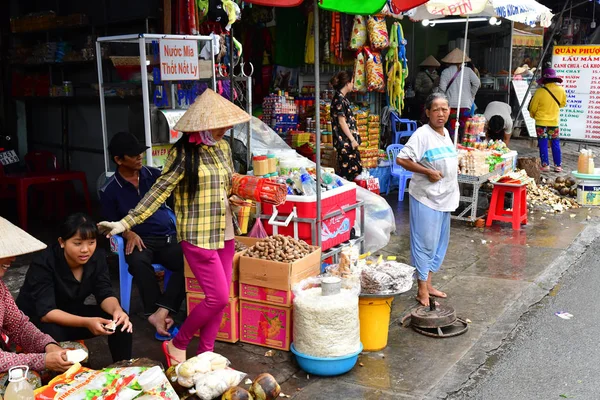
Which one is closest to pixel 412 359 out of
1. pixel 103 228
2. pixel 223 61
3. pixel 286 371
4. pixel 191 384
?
pixel 286 371

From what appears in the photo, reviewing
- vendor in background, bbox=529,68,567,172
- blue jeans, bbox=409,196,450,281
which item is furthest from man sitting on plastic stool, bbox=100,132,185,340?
vendor in background, bbox=529,68,567,172

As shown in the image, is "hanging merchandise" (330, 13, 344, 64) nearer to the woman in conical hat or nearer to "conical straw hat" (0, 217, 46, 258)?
the woman in conical hat

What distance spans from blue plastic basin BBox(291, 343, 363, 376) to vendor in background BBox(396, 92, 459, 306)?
143 cm

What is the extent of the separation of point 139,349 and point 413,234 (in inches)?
97.1

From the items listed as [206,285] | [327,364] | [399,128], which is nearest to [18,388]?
[206,285]

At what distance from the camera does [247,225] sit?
611cm

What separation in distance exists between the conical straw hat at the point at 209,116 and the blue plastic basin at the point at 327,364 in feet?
5.47

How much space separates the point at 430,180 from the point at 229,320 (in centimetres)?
203

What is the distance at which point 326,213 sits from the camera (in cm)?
594

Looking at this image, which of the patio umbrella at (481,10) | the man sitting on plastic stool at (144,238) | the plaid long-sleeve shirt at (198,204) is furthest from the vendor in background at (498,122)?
the plaid long-sleeve shirt at (198,204)

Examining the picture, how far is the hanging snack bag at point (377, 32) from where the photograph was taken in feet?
31.6

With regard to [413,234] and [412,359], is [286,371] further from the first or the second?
[413,234]

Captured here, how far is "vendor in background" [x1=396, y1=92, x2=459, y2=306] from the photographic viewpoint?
17.9 ft

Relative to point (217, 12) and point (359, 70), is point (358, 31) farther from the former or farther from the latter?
point (217, 12)
